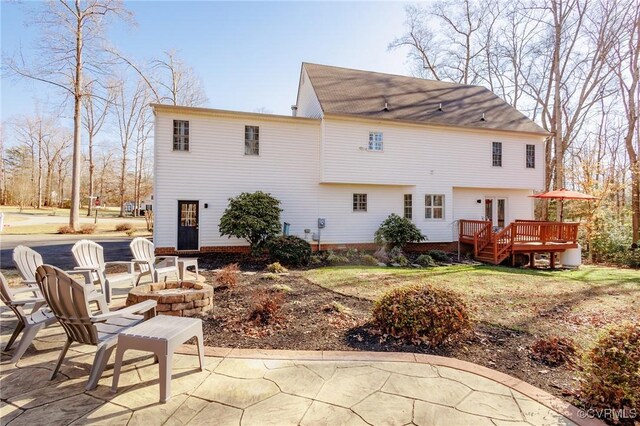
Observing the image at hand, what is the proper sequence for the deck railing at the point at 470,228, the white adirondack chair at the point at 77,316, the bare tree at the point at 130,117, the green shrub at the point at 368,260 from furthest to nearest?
the bare tree at the point at 130,117 → the deck railing at the point at 470,228 → the green shrub at the point at 368,260 → the white adirondack chair at the point at 77,316

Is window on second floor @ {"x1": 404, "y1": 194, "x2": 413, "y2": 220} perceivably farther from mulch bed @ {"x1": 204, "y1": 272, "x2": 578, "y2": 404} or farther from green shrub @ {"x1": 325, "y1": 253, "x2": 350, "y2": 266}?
mulch bed @ {"x1": 204, "y1": 272, "x2": 578, "y2": 404}

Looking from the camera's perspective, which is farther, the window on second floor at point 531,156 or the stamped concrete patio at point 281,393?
the window on second floor at point 531,156

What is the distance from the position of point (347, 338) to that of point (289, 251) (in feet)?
21.4

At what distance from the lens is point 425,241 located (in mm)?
14352

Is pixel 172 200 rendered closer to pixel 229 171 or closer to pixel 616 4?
pixel 229 171

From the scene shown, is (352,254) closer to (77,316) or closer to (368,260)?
(368,260)

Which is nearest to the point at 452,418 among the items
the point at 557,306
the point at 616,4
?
the point at 557,306

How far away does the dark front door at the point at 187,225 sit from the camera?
1199 centimetres

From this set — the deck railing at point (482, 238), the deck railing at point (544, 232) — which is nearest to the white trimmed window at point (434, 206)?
the deck railing at point (482, 238)

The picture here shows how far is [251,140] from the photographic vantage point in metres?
12.7

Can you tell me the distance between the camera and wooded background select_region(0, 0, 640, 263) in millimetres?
16188

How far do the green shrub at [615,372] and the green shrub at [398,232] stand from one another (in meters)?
10.0

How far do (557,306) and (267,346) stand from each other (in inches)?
230

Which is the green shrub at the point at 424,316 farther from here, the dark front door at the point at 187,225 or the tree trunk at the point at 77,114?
the tree trunk at the point at 77,114
